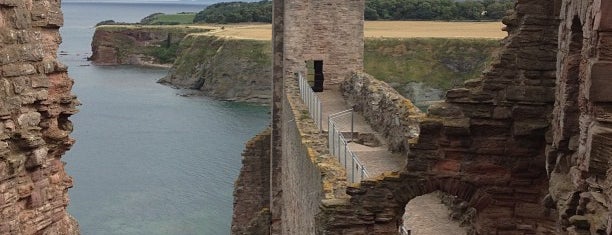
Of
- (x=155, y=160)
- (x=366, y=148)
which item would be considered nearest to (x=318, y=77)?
(x=366, y=148)

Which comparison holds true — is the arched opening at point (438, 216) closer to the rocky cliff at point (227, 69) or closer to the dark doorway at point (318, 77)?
the dark doorway at point (318, 77)

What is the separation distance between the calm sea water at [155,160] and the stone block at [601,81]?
2787 cm

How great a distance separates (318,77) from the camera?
26688 millimetres

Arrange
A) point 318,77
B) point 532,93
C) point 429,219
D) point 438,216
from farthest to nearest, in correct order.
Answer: point 318,77 < point 438,216 < point 429,219 < point 532,93

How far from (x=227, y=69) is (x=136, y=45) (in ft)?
123

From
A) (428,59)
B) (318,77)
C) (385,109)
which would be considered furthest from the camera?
(428,59)

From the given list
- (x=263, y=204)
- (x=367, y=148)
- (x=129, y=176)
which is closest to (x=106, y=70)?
(x=129, y=176)

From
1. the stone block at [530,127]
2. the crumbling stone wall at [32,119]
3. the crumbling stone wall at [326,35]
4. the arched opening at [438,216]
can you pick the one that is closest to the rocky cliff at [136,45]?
the crumbling stone wall at [326,35]

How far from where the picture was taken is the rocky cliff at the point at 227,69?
2835 inches

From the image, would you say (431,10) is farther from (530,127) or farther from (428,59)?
(530,127)

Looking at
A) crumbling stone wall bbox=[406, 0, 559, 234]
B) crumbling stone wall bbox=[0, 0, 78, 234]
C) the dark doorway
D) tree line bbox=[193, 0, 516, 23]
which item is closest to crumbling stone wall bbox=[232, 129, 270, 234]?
the dark doorway

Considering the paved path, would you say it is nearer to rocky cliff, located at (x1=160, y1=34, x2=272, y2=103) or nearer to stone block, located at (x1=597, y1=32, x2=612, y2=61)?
stone block, located at (x1=597, y1=32, x2=612, y2=61)

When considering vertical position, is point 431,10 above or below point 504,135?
below

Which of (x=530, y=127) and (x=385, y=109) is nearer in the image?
(x=530, y=127)
